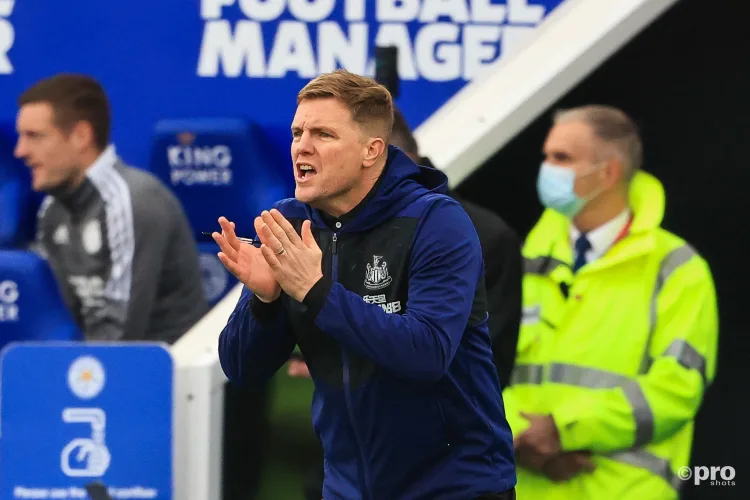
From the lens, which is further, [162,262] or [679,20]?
[162,262]

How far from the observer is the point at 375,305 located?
217 centimetres

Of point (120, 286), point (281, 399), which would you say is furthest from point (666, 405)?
point (120, 286)

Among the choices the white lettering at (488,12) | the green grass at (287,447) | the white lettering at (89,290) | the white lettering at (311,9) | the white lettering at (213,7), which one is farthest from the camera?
the white lettering at (213,7)

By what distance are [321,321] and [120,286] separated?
355 centimetres

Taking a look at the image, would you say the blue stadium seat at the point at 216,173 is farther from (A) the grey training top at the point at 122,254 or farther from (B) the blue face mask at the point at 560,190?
(B) the blue face mask at the point at 560,190

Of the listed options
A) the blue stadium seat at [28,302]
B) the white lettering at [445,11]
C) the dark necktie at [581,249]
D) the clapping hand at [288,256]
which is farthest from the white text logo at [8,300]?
the clapping hand at [288,256]

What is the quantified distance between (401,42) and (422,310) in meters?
3.75

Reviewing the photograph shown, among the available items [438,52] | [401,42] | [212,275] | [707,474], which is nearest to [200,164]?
[212,275]

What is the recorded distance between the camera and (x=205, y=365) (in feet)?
12.6

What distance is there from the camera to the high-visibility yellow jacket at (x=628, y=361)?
4.11 metres

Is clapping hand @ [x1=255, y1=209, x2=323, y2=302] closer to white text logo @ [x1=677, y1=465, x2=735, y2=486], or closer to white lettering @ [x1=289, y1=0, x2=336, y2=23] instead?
white text logo @ [x1=677, y1=465, x2=735, y2=486]

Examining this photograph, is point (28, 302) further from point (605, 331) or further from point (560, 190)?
point (605, 331)

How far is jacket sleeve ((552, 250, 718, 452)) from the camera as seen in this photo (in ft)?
13.4

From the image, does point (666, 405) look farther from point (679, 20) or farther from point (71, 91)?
point (71, 91)
